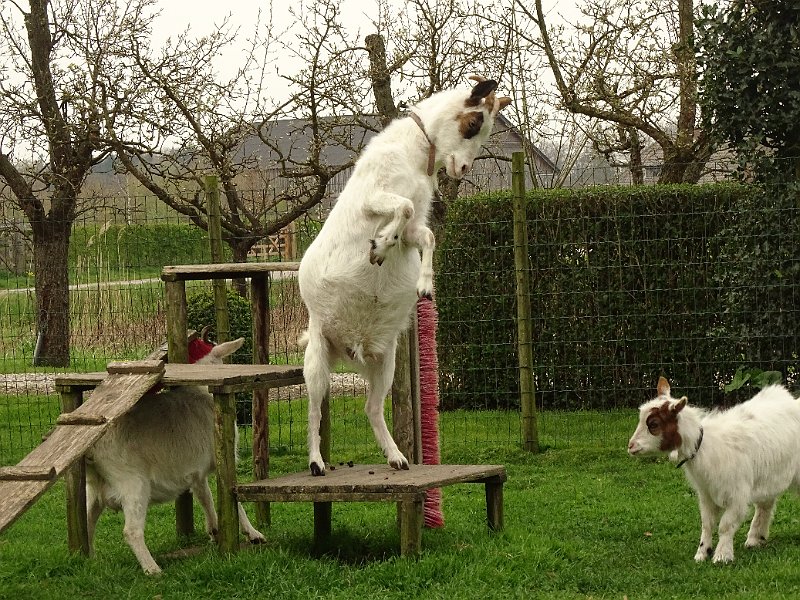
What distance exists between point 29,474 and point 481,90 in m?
2.99

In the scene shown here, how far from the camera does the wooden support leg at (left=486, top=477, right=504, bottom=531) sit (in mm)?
6398

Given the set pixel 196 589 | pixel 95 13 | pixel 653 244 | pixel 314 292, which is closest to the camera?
pixel 196 589

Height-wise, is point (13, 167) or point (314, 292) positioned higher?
point (13, 167)

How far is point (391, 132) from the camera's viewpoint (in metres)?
5.75

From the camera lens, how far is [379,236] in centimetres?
531

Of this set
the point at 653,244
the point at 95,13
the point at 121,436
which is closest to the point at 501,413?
the point at 653,244

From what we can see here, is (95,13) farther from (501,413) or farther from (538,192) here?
(501,413)

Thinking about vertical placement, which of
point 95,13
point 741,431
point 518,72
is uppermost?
point 95,13

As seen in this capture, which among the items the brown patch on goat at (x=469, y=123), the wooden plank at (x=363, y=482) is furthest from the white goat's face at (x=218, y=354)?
the brown patch on goat at (x=469, y=123)

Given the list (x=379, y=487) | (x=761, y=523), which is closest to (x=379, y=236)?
(x=379, y=487)

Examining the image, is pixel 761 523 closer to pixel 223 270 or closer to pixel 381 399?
pixel 381 399

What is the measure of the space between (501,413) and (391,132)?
18.9ft

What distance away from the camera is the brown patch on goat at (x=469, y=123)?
18.5ft

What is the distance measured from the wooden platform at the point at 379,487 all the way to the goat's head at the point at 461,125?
5.41ft
